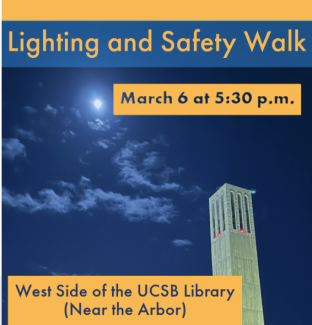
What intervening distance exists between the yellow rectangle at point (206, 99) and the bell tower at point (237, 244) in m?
36.0

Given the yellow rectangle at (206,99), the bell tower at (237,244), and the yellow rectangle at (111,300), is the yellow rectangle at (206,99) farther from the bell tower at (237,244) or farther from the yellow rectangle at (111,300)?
the bell tower at (237,244)

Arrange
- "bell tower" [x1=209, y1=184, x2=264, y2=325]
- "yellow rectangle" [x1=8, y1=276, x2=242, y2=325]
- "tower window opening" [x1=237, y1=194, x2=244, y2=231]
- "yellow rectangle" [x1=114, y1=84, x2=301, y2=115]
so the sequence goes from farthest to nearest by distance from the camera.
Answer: "tower window opening" [x1=237, y1=194, x2=244, y2=231] → "bell tower" [x1=209, y1=184, x2=264, y2=325] → "yellow rectangle" [x1=114, y1=84, x2=301, y2=115] → "yellow rectangle" [x1=8, y1=276, x2=242, y2=325]

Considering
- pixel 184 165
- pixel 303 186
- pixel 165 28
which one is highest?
pixel 184 165

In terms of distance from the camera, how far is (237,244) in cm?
5403

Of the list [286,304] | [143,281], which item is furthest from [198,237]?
[143,281]

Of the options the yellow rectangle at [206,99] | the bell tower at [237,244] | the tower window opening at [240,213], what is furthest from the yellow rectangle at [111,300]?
the tower window opening at [240,213]

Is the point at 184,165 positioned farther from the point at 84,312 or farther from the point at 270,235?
the point at 84,312

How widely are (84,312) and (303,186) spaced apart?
6153cm

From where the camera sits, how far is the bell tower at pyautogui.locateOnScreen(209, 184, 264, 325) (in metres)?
50.6

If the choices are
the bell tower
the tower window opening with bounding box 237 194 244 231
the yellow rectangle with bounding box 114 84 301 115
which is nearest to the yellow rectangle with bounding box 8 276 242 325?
the yellow rectangle with bounding box 114 84 301 115

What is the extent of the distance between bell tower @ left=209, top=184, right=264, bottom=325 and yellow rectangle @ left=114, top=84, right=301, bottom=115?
36.0 metres

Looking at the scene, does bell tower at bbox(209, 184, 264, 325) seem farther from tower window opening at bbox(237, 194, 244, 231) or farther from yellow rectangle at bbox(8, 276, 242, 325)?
yellow rectangle at bbox(8, 276, 242, 325)

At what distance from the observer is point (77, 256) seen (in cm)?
6819

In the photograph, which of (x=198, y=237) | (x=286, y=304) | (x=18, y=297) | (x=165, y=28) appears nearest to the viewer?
(x=18, y=297)
